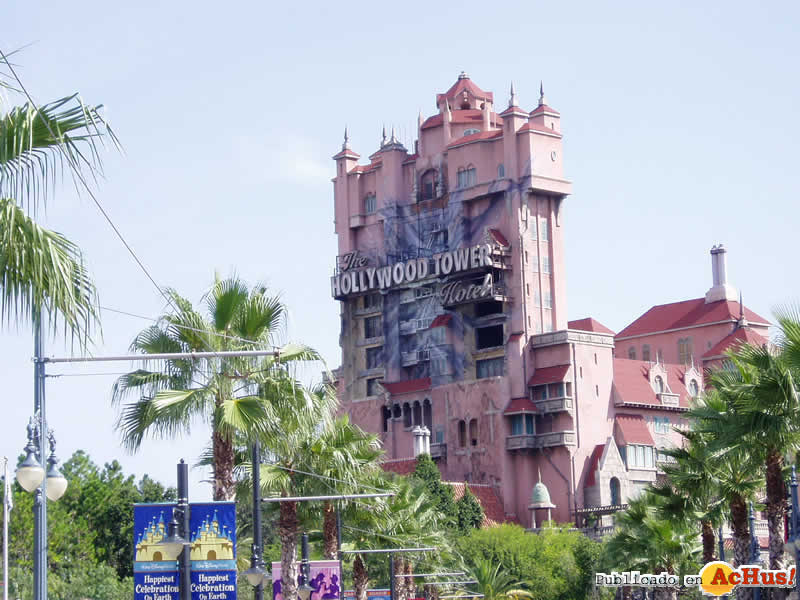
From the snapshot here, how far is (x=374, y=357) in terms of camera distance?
137875mm

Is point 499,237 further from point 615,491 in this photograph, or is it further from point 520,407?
point 615,491

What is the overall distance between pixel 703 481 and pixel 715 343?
112m

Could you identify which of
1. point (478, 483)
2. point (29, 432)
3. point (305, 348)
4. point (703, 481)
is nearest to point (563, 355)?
point (478, 483)

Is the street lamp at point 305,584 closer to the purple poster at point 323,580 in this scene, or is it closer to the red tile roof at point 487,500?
the purple poster at point 323,580

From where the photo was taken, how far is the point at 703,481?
146 ft

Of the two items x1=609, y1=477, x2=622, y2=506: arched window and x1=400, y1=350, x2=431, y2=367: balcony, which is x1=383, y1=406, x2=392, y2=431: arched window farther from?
x1=609, y1=477, x2=622, y2=506: arched window

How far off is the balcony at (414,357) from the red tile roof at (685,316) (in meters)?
38.7

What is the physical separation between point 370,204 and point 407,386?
1985 centimetres

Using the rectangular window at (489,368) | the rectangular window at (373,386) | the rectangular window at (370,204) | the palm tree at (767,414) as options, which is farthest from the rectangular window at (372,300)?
the palm tree at (767,414)

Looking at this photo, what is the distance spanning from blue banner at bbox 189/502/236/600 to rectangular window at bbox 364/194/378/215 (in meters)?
114

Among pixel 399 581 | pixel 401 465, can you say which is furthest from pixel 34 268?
pixel 401 465

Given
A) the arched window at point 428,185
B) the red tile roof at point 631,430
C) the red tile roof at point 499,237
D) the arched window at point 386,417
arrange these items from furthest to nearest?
the arched window at point 428,185 < the arched window at point 386,417 < the red tile roof at point 631,430 < the red tile roof at point 499,237

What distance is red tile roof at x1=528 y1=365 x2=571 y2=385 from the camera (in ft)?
405

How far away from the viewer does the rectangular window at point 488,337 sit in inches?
5108
